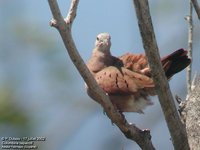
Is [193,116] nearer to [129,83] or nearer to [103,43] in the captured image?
[129,83]

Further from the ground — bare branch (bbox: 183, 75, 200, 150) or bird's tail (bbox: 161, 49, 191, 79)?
bird's tail (bbox: 161, 49, 191, 79)

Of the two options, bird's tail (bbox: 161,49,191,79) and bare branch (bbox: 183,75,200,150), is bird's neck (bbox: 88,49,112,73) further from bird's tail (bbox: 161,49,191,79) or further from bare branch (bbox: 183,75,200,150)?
bare branch (bbox: 183,75,200,150)

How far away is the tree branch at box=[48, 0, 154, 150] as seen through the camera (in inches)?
81.2

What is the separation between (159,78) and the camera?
6.91 ft

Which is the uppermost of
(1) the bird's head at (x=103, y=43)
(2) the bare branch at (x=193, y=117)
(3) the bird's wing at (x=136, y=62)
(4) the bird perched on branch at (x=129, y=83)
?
(1) the bird's head at (x=103, y=43)

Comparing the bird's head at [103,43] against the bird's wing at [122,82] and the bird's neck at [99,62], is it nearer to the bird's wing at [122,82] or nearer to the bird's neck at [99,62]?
the bird's neck at [99,62]

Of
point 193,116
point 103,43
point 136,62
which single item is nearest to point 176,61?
point 136,62

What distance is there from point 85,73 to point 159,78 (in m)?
0.34

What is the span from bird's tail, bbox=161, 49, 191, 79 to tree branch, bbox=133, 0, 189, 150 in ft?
2.25

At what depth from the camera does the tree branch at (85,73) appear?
81.2 inches

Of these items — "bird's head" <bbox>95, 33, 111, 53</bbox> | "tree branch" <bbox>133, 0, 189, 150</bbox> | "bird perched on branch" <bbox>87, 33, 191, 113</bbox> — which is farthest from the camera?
"bird's head" <bbox>95, 33, 111, 53</bbox>

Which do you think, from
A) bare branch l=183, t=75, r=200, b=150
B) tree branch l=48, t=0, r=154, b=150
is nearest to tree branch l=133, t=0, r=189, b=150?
bare branch l=183, t=75, r=200, b=150

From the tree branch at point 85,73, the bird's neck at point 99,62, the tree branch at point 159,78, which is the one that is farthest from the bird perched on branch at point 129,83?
the tree branch at point 159,78

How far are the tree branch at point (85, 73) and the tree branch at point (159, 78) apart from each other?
1.02ft
